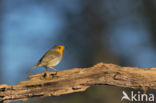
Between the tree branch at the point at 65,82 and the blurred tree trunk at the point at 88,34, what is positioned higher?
the blurred tree trunk at the point at 88,34

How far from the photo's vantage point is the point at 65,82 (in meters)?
3.16

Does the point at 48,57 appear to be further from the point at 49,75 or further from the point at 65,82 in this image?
the point at 65,82

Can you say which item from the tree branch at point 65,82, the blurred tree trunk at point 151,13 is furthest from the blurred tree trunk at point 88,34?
the tree branch at point 65,82

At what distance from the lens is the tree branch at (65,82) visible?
3150 mm

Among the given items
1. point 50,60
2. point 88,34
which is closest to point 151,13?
point 88,34

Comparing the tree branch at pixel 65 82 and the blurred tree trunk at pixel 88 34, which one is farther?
the blurred tree trunk at pixel 88 34

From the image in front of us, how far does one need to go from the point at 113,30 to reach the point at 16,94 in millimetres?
5357

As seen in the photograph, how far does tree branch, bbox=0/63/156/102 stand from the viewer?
315 centimetres

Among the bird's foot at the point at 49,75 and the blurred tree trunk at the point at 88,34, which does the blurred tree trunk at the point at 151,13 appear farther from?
the bird's foot at the point at 49,75

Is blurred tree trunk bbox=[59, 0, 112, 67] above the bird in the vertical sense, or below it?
above

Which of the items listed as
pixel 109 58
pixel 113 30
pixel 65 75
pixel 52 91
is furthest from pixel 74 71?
pixel 113 30

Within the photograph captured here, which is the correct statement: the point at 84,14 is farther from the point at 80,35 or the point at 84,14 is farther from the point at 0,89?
the point at 0,89

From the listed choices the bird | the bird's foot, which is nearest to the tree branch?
the bird's foot

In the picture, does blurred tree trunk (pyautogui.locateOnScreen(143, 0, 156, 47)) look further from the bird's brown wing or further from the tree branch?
the tree branch
